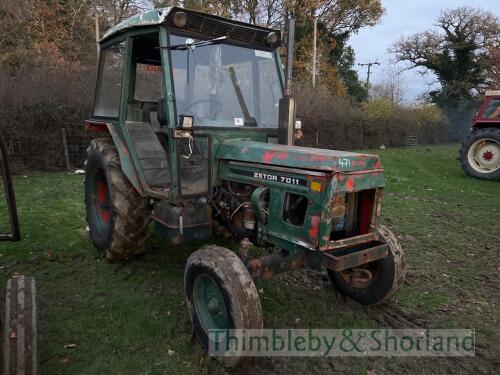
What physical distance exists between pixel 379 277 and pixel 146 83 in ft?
9.71

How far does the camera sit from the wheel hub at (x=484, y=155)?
10.6m

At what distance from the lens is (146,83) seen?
4.31m

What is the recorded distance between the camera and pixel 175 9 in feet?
11.0

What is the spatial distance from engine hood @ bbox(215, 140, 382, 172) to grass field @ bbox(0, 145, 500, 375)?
4.39ft

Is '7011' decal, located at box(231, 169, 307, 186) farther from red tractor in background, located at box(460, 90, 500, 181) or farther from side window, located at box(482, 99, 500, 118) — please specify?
side window, located at box(482, 99, 500, 118)

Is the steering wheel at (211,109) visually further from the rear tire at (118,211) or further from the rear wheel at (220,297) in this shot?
the rear wheel at (220,297)

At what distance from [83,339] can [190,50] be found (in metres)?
2.45

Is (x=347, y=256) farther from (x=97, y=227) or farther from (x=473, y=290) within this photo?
(x=97, y=227)

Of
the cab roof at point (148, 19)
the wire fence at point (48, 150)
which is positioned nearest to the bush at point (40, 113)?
the wire fence at point (48, 150)

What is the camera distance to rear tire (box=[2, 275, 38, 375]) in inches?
93.4

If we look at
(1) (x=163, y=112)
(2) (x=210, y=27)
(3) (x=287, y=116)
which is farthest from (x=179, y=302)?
(2) (x=210, y=27)

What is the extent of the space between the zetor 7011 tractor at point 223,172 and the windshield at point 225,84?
0.03 feet

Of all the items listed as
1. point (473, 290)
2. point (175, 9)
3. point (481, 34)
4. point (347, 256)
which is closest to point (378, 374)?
point (347, 256)

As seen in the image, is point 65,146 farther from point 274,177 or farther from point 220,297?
point 220,297
